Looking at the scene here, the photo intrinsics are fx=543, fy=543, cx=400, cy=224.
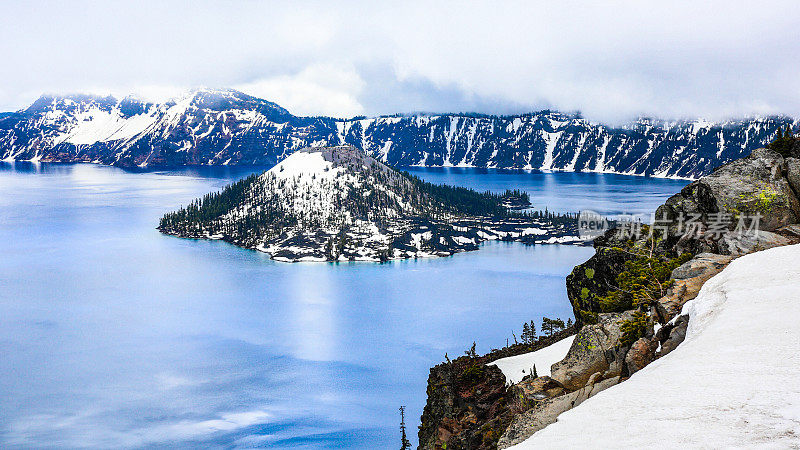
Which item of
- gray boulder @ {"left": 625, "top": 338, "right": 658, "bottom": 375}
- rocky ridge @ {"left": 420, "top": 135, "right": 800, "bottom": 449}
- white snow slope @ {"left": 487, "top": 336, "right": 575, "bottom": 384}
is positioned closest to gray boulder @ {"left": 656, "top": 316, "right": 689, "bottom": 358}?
rocky ridge @ {"left": 420, "top": 135, "right": 800, "bottom": 449}

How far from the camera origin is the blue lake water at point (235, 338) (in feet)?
234

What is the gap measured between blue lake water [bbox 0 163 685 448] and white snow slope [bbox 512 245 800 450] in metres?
60.4

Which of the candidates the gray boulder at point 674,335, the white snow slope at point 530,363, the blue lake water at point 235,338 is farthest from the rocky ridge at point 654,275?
the blue lake water at point 235,338

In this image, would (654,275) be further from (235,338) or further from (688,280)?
(235,338)

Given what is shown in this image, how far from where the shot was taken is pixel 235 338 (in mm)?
104875

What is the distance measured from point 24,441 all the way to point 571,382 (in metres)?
75.0

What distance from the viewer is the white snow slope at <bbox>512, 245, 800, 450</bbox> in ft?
30.1

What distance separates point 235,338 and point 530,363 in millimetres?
90338

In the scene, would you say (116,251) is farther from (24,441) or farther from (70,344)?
(24,441)

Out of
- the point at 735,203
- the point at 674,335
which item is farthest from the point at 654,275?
the point at 674,335

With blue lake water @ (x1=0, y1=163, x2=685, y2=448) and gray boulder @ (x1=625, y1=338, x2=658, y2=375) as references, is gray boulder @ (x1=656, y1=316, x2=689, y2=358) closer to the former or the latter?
gray boulder @ (x1=625, y1=338, x2=658, y2=375)

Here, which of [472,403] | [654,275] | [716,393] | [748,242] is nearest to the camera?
[716,393]

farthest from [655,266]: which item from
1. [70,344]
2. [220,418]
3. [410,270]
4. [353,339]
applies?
[410,270]

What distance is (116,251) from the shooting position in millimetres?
178875
